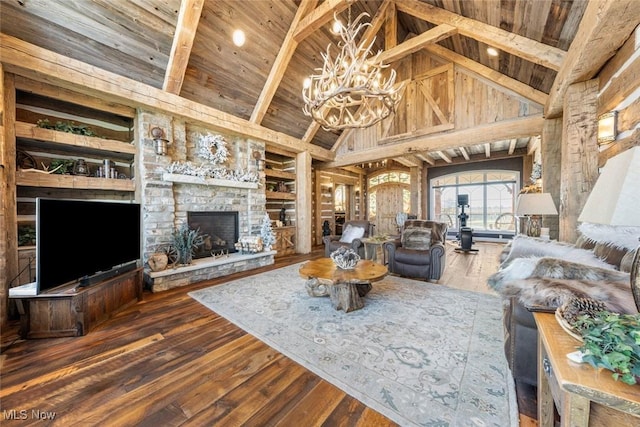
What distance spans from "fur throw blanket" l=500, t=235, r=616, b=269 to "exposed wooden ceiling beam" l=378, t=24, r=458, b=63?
3.37 meters

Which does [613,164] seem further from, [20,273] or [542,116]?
[20,273]

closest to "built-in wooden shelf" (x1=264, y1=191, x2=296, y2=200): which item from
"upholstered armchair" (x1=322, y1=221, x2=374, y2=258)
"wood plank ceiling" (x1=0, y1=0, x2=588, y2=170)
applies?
"wood plank ceiling" (x1=0, y1=0, x2=588, y2=170)

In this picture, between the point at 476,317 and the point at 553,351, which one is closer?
the point at 553,351

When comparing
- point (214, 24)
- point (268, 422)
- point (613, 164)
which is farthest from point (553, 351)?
point (214, 24)

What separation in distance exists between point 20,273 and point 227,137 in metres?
3.44

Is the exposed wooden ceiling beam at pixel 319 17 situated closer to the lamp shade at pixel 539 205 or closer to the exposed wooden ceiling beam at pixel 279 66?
the exposed wooden ceiling beam at pixel 279 66

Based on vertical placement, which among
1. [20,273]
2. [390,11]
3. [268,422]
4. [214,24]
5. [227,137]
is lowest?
[268,422]

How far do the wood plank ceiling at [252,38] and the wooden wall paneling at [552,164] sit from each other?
480mm

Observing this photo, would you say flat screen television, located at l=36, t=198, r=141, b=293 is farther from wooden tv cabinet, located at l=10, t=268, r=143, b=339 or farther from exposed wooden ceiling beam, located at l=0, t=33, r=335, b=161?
exposed wooden ceiling beam, located at l=0, t=33, r=335, b=161

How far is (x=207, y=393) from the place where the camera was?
155cm

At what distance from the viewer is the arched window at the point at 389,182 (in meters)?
9.11

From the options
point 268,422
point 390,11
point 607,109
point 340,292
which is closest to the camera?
point 268,422

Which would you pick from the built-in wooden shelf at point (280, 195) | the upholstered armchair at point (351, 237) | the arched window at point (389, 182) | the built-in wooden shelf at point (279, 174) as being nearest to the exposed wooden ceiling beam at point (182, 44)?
the built-in wooden shelf at point (279, 174)

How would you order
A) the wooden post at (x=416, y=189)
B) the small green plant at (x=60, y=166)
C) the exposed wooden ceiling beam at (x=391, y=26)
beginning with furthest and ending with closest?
the wooden post at (x=416, y=189), the exposed wooden ceiling beam at (x=391, y=26), the small green plant at (x=60, y=166)
